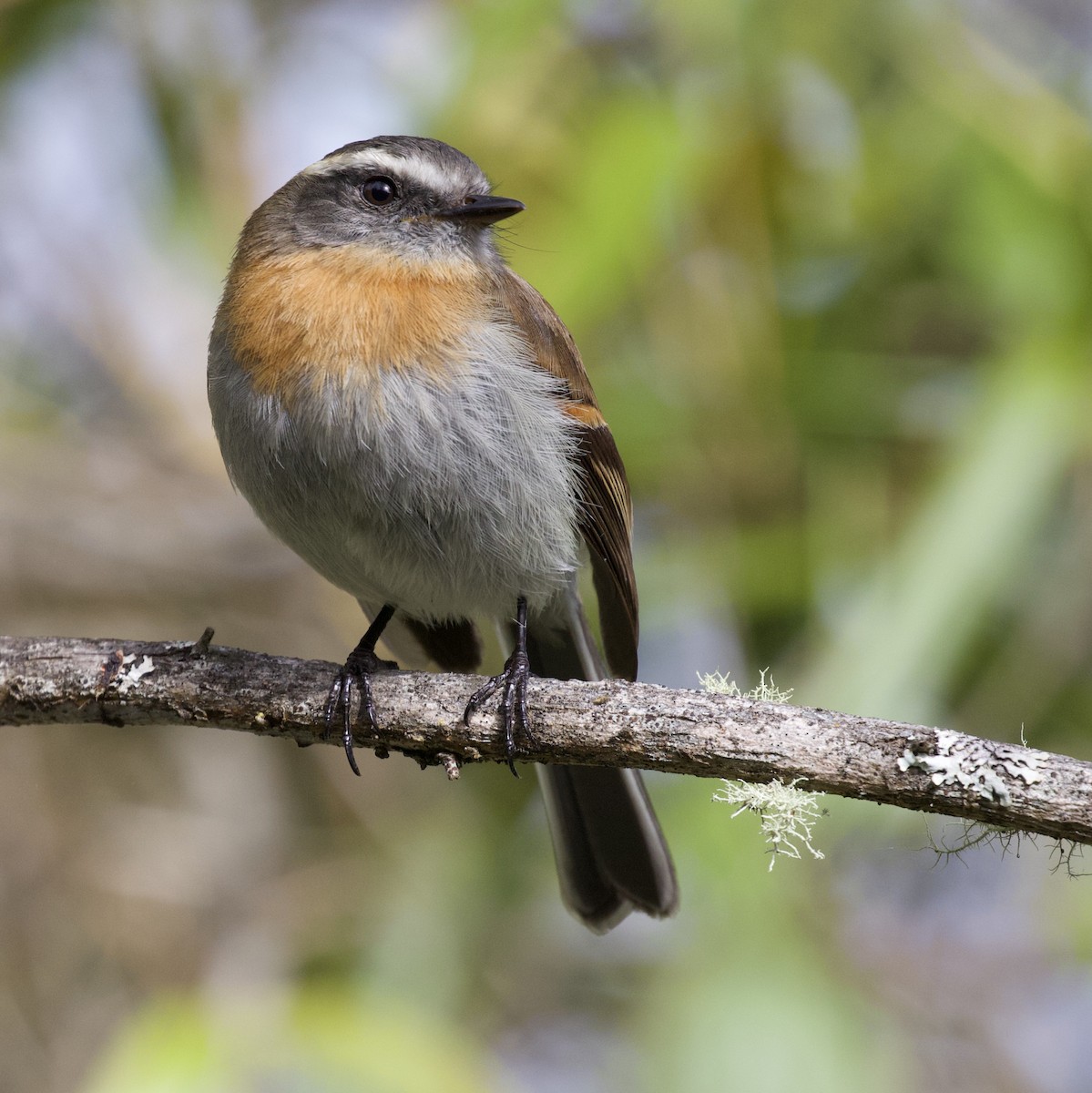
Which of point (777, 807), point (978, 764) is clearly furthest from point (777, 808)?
point (978, 764)

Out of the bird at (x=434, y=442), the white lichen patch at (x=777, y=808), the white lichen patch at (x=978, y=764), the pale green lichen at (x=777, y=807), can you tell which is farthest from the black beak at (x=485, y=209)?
the white lichen patch at (x=978, y=764)

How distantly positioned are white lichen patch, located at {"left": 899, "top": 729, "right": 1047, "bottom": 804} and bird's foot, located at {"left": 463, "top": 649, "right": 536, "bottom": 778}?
84cm

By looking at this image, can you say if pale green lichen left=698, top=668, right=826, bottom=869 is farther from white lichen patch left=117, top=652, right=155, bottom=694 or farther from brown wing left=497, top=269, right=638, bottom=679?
white lichen patch left=117, top=652, right=155, bottom=694

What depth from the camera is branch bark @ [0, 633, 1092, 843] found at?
2.35 meters

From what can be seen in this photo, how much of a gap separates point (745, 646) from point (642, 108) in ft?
6.10

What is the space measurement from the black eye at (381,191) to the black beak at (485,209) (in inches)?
6.3

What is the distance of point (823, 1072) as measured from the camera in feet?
11.7

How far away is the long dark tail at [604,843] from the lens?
12.2 feet

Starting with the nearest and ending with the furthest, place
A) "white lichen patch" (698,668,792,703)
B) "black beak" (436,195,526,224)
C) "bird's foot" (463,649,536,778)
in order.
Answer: "white lichen patch" (698,668,792,703), "bird's foot" (463,649,536,778), "black beak" (436,195,526,224)

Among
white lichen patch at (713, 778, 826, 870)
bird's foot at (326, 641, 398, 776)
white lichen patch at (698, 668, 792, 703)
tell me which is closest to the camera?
white lichen patch at (713, 778, 826, 870)

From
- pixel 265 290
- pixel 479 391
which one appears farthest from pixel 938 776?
pixel 265 290

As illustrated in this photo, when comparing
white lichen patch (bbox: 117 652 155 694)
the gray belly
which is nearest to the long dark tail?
the gray belly

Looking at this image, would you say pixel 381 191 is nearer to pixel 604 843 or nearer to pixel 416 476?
pixel 416 476

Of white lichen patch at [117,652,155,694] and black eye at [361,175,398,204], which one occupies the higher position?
black eye at [361,175,398,204]
